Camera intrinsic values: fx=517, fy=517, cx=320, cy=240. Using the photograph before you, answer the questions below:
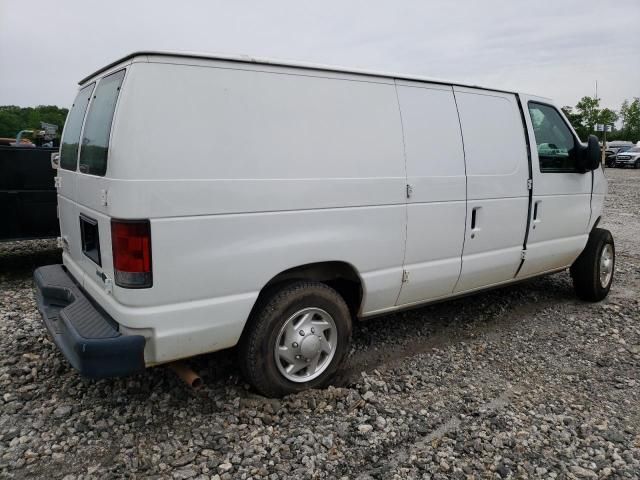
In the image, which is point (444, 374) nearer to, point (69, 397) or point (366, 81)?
point (366, 81)

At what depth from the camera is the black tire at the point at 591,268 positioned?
5406 mm

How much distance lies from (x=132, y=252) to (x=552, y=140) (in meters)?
3.94

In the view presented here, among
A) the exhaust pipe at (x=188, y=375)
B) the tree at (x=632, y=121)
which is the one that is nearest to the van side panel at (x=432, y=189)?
the exhaust pipe at (x=188, y=375)

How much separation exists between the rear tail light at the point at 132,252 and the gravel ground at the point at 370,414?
969mm

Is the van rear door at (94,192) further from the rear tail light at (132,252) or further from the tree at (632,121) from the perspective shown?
the tree at (632,121)

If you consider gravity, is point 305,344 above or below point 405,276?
below

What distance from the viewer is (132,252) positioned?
2.63 metres

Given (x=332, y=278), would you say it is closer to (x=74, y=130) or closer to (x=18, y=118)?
(x=74, y=130)

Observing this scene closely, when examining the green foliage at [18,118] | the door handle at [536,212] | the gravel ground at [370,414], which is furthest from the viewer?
the green foliage at [18,118]

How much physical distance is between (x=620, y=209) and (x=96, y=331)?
1422 cm

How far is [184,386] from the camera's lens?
351cm

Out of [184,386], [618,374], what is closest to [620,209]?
[618,374]

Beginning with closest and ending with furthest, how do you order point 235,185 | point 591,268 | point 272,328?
point 235,185, point 272,328, point 591,268

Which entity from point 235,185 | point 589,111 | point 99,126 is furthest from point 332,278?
point 589,111
